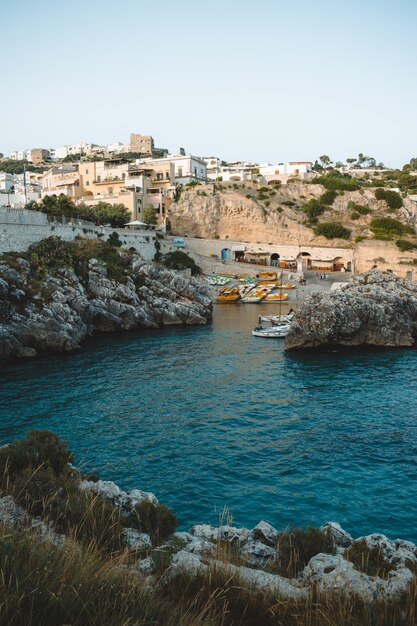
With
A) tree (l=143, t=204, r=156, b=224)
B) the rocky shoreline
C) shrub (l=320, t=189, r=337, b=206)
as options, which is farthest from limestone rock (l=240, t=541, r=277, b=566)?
shrub (l=320, t=189, r=337, b=206)

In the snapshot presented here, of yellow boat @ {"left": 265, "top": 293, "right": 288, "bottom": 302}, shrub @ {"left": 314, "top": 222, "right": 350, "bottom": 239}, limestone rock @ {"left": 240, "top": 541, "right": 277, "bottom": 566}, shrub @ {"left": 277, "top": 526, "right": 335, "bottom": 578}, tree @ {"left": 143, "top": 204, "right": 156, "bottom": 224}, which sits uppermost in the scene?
tree @ {"left": 143, "top": 204, "right": 156, "bottom": 224}

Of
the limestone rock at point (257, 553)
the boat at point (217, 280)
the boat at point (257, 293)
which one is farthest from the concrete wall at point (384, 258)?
the limestone rock at point (257, 553)

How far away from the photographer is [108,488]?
33.9 ft

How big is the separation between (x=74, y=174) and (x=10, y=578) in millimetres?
97217

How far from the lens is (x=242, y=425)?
68.8 ft

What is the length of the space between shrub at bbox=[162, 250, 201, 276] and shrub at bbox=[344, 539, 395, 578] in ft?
195

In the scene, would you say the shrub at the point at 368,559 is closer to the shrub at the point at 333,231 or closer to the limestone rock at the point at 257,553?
the limestone rock at the point at 257,553

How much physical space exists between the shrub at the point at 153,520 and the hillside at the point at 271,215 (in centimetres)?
7577

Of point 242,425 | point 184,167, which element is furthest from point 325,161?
point 242,425

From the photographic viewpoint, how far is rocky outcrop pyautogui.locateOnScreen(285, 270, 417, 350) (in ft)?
117

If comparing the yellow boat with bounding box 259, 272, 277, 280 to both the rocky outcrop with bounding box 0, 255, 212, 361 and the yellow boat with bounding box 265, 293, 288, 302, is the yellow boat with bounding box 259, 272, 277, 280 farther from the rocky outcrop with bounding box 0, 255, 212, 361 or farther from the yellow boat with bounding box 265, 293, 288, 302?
the rocky outcrop with bounding box 0, 255, 212, 361

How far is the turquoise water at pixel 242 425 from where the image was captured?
48.3 ft

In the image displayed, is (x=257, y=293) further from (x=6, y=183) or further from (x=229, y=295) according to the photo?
(x=6, y=183)

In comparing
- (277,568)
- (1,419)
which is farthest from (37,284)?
(277,568)
